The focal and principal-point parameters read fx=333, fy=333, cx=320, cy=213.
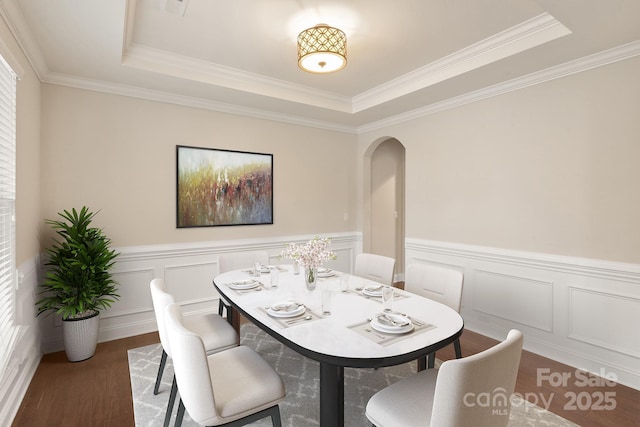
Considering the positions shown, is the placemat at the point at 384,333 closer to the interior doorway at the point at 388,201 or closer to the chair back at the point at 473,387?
the chair back at the point at 473,387

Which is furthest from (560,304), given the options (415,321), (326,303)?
(326,303)

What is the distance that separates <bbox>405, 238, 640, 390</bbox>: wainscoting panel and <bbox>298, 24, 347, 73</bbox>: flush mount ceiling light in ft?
7.90

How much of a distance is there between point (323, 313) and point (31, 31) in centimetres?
274

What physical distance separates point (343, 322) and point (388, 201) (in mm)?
4004

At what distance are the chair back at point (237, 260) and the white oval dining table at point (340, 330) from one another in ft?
2.33

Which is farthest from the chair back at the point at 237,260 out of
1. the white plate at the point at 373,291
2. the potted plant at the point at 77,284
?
the white plate at the point at 373,291

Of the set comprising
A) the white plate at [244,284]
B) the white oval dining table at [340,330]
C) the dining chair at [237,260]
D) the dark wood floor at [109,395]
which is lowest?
the dark wood floor at [109,395]

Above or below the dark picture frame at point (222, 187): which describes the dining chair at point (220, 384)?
below

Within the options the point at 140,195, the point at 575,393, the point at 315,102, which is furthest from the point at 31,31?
the point at 575,393

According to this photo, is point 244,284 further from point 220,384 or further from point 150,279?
point 150,279

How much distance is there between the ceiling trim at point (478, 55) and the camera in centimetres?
241

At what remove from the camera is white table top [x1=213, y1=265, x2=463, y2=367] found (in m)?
1.45

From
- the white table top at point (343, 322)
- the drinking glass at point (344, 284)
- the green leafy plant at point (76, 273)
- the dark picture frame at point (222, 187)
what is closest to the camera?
the white table top at point (343, 322)

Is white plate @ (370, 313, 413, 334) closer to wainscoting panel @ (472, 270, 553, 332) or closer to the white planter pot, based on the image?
wainscoting panel @ (472, 270, 553, 332)
